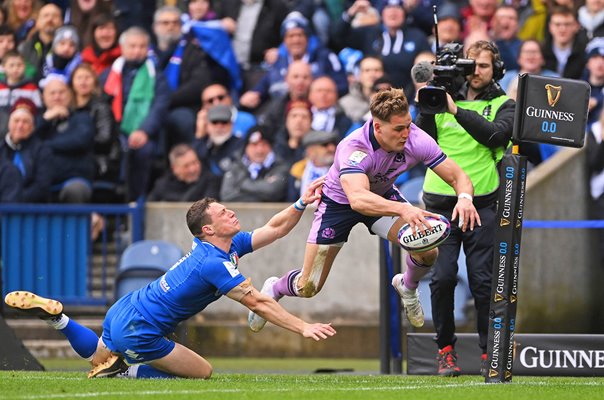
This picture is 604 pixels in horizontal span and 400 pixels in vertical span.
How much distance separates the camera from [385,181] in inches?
430

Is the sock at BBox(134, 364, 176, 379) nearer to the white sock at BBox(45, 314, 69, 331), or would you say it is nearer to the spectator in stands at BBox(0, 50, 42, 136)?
the white sock at BBox(45, 314, 69, 331)

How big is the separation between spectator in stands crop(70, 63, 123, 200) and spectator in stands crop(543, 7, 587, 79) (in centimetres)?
527

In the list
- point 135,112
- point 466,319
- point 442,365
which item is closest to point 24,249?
point 135,112

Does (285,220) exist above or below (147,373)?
above

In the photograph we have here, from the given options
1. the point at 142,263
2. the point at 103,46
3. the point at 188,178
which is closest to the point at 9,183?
the point at 188,178

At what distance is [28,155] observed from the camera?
17.4 m

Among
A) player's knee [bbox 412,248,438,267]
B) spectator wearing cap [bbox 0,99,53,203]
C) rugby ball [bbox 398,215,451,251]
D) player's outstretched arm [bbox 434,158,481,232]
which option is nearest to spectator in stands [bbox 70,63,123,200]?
spectator wearing cap [bbox 0,99,53,203]

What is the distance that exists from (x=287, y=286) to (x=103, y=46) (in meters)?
8.45

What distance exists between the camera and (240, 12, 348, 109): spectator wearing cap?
1794cm

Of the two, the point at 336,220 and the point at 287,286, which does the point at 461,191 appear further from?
the point at 287,286

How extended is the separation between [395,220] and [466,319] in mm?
4428

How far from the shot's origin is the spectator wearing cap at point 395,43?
17.2m

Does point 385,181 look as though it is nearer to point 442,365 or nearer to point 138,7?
point 442,365

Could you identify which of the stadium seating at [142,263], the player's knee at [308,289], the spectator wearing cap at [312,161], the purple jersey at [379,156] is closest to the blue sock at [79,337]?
the player's knee at [308,289]
